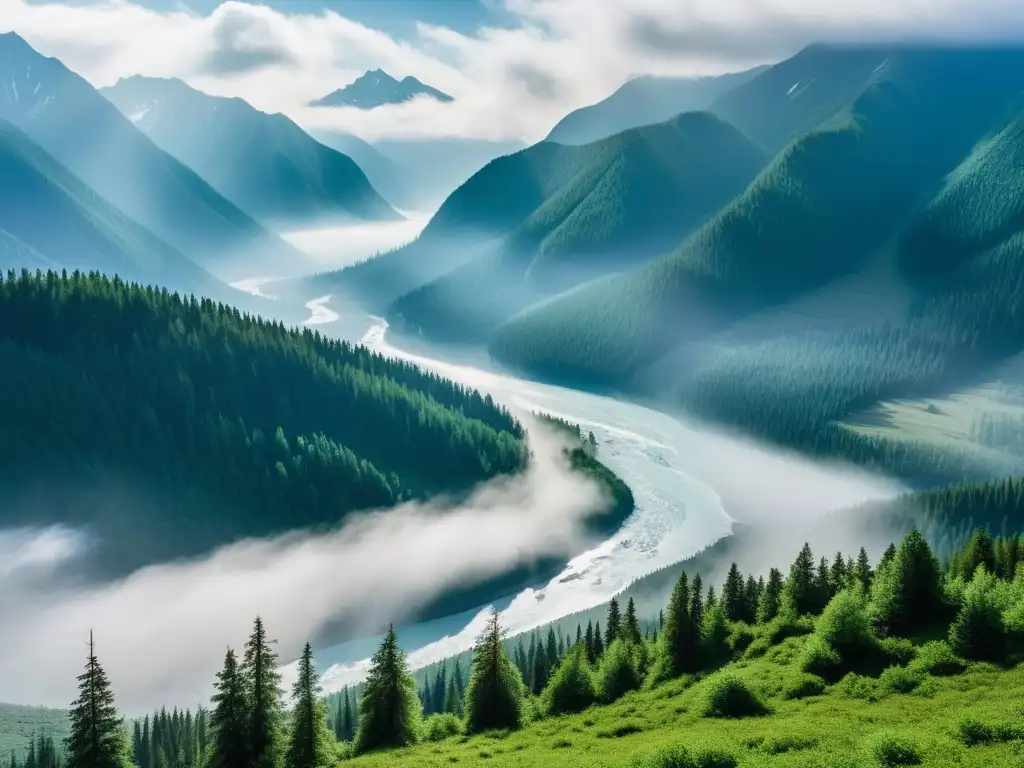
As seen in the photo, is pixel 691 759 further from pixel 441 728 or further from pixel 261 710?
pixel 441 728

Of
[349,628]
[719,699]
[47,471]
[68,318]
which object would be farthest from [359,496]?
[719,699]

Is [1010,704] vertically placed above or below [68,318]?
below

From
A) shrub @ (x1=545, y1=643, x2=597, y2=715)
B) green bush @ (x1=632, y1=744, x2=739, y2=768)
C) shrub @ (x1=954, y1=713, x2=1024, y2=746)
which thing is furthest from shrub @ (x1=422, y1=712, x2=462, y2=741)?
shrub @ (x1=954, y1=713, x2=1024, y2=746)

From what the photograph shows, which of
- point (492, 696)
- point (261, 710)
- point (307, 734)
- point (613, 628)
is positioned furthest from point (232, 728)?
point (613, 628)

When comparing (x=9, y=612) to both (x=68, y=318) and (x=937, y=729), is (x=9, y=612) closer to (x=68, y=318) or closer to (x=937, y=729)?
(x=68, y=318)

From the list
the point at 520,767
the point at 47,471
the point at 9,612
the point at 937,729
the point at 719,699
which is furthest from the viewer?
the point at 47,471

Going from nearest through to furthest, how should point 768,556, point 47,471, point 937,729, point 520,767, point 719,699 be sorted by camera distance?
point 937,729
point 520,767
point 719,699
point 47,471
point 768,556

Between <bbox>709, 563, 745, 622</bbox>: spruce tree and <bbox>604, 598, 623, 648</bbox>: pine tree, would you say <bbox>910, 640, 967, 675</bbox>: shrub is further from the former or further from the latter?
<bbox>604, 598, 623, 648</bbox>: pine tree
